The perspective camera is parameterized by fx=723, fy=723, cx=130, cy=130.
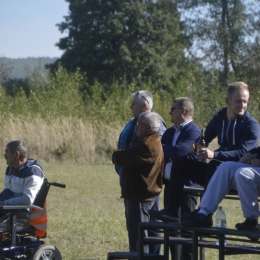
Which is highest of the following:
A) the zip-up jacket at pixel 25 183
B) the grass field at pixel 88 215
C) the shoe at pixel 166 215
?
the zip-up jacket at pixel 25 183

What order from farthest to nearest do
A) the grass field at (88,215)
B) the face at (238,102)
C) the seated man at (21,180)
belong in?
the grass field at (88,215)
the seated man at (21,180)
the face at (238,102)

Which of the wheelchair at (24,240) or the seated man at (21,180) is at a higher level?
the seated man at (21,180)

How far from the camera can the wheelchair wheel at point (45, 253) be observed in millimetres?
7625

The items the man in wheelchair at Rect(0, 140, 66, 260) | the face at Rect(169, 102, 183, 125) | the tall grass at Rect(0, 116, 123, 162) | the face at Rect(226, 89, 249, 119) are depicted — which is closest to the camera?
the face at Rect(226, 89, 249, 119)

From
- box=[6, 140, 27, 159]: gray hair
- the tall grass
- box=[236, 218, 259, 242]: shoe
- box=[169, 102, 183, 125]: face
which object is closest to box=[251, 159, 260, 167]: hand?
box=[236, 218, 259, 242]: shoe

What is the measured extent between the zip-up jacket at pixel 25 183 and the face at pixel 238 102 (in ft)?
7.76

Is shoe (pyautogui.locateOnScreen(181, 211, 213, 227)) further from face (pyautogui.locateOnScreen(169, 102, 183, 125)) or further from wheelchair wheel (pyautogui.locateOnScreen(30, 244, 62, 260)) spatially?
wheelchair wheel (pyautogui.locateOnScreen(30, 244, 62, 260))

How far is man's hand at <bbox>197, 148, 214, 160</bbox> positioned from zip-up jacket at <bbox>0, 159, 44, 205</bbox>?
211 centimetres

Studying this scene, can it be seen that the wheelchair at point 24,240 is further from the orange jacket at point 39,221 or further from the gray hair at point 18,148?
the gray hair at point 18,148

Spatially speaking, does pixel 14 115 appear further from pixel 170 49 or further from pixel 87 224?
pixel 170 49

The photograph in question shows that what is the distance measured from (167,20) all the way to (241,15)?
8.32m

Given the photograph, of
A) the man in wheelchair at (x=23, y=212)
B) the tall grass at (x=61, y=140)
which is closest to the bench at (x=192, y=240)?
the man in wheelchair at (x=23, y=212)

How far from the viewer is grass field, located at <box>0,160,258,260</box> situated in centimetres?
924

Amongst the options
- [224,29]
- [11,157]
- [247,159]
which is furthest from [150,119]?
[224,29]
